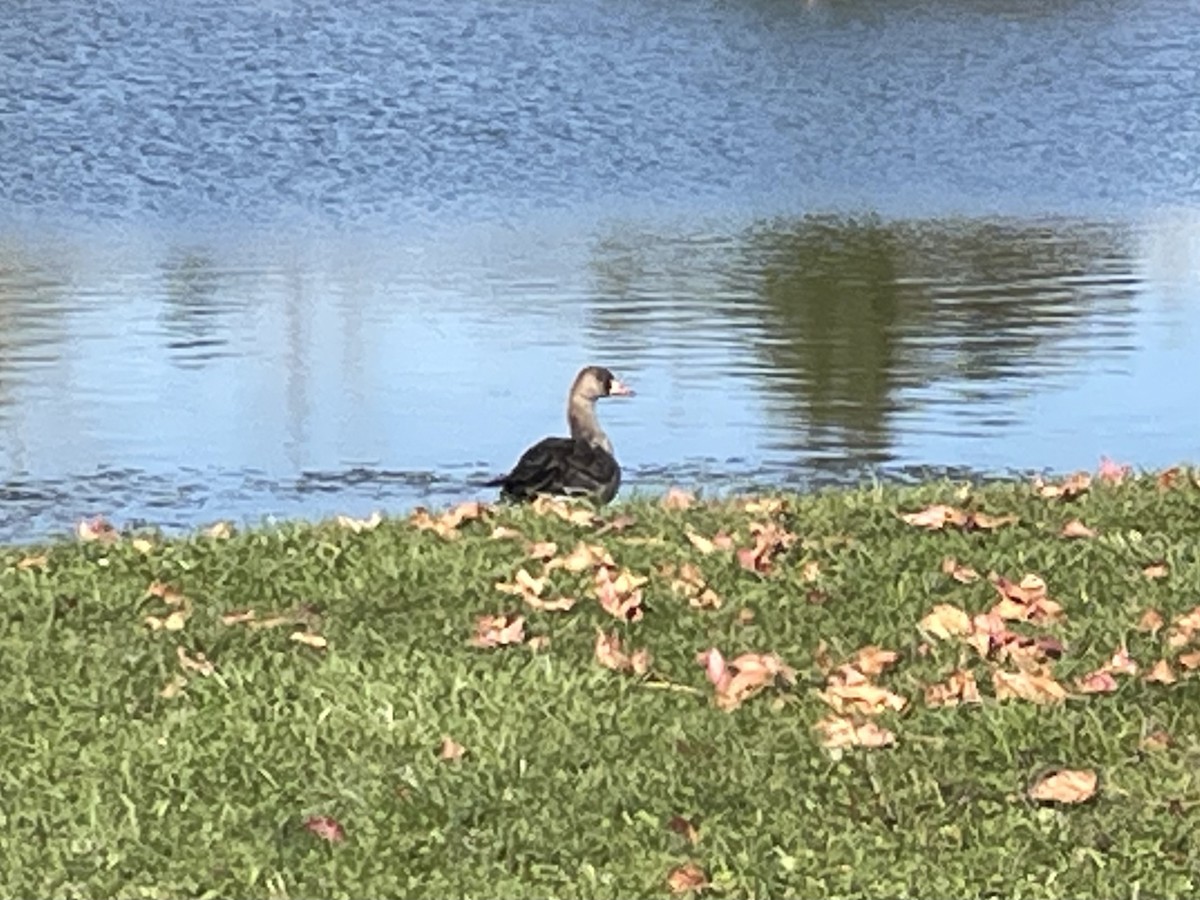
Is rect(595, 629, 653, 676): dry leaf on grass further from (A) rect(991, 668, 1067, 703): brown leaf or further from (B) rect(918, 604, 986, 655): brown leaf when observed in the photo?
(A) rect(991, 668, 1067, 703): brown leaf

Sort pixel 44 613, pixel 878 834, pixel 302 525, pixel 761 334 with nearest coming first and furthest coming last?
pixel 878 834 < pixel 44 613 < pixel 302 525 < pixel 761 334

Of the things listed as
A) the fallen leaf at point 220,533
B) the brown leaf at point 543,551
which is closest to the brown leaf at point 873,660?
the brown leaf at point 543,551

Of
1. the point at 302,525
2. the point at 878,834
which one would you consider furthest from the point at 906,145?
the point at 878,834

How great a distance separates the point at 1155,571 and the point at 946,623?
105 cm

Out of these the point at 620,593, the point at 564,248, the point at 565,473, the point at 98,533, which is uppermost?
the point at 620,593

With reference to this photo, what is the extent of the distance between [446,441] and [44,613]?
7.22 metres

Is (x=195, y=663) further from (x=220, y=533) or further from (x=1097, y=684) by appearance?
(x=1097, y=684)

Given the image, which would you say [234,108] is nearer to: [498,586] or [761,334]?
[761,334]

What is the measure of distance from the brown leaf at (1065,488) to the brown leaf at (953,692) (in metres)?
2.99

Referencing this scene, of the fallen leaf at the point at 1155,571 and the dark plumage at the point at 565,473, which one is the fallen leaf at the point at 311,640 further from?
the dark plumage at the point at 565,473

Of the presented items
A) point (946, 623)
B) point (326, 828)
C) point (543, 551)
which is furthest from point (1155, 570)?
point (326, 828)

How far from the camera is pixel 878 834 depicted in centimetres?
664

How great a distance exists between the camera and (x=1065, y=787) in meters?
6.89

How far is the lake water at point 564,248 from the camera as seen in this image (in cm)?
1580
